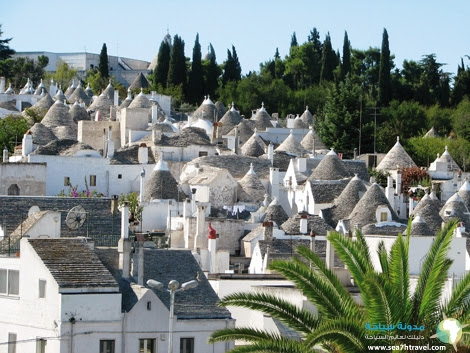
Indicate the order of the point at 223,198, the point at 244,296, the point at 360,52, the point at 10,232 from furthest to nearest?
the point at 360,52
the point at 223,198
the point at 10,232
the point at 244,296

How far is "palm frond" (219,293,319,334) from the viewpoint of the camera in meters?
25.2

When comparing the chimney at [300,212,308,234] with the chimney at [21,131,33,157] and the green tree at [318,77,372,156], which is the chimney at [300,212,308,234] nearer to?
the chimney at [21,131,33,157]

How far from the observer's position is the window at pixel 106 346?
110 feet

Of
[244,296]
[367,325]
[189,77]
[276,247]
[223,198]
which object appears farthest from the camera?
[189,77]

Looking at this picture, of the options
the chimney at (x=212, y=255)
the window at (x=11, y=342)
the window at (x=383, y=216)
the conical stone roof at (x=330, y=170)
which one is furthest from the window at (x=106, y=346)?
the conical stone roof at (x=330, y=170)

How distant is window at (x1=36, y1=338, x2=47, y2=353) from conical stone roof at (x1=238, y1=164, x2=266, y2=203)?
3588 cm

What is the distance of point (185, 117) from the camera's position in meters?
100

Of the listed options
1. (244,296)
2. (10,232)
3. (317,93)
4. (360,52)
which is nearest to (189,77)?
(317,93)

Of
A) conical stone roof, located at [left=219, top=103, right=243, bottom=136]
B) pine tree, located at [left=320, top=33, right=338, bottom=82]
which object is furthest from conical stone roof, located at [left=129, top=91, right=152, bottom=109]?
pine tree, located at [left=320, top=33, right=338, bottom=82]

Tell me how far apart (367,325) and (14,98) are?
8073 cm

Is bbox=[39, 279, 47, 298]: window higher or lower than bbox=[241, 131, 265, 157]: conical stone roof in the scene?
lower

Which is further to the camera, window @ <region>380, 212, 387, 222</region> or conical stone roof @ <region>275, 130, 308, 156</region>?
conical stone roof @ <region>275, 130, 308, 156</region>

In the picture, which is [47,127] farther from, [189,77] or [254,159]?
[189,77]

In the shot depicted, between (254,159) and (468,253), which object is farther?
(254,159)
